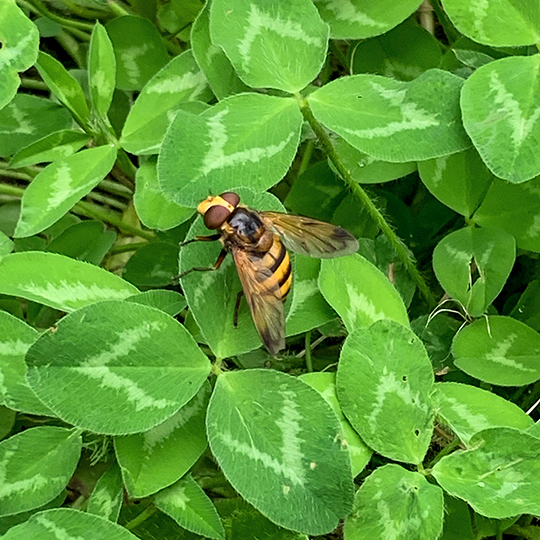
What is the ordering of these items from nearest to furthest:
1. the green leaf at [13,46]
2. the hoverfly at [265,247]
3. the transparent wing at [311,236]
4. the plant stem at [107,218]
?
the hoverfly at [265,247], the transparent wing at [311,236], the green leaf at [13,46], the plant stem at [107,218]

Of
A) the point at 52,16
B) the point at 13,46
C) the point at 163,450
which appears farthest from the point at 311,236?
the point at 52,16

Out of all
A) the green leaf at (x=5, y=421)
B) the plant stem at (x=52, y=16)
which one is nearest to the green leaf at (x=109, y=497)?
the green leaf at (x=5, y=421)

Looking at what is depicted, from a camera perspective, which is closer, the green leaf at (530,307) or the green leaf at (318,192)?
the green leaf at (530,307)

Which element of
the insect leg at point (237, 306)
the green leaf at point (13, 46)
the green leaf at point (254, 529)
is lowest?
the green leaf at point (254, 529)

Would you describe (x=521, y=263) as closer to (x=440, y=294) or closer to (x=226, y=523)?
(x=440, y=294)

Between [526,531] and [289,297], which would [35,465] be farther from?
[526,531]

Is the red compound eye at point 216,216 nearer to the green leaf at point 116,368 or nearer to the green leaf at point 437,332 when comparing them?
the green leaf at point 116,368

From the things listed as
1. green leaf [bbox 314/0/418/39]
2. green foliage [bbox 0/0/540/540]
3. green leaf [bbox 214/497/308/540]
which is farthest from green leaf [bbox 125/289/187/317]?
green leaf [bbox 314/0/418/39]
